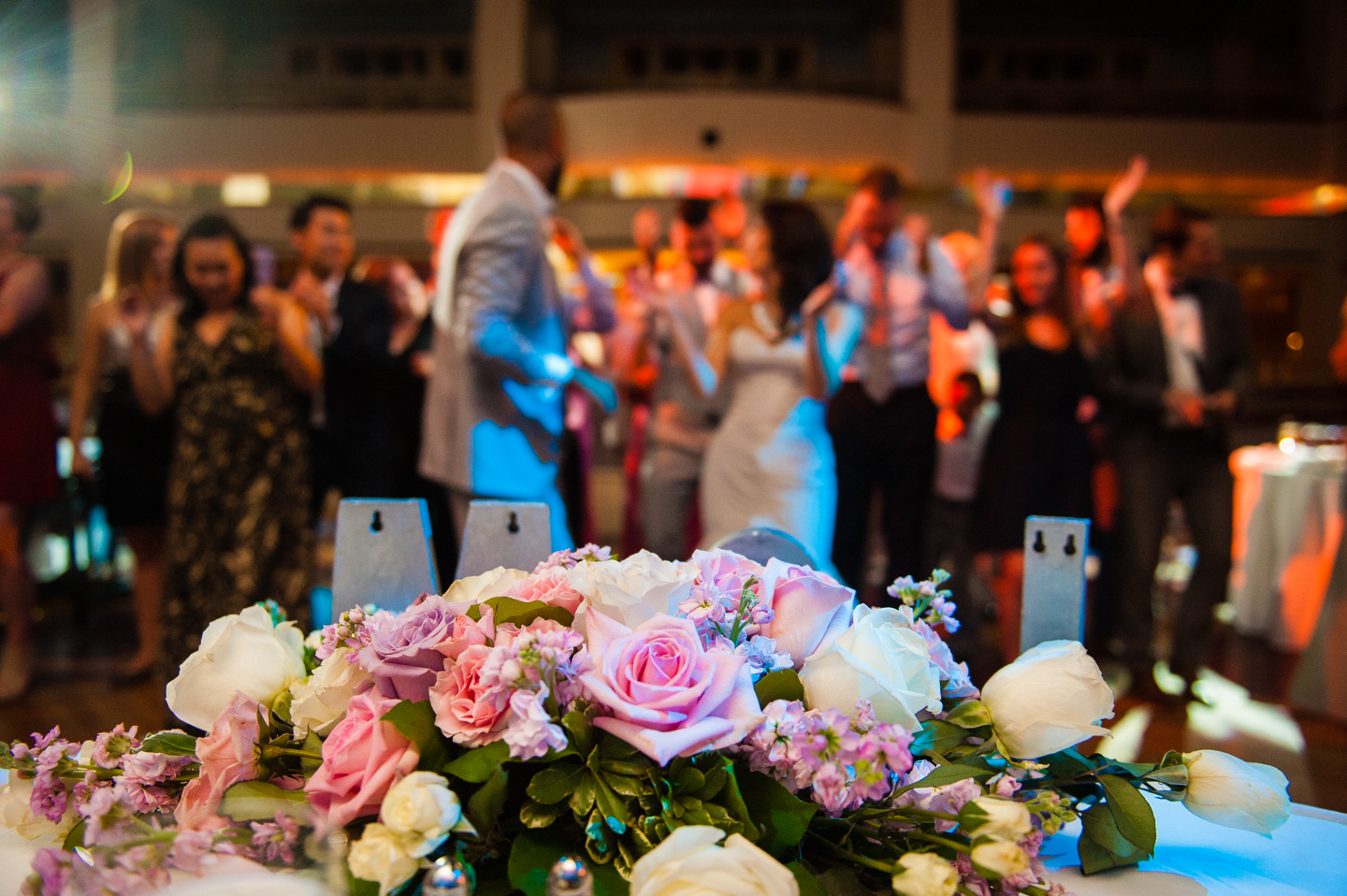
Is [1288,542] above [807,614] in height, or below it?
below

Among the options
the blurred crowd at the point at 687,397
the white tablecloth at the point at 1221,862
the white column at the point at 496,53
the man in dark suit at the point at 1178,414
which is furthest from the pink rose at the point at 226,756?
the white column at the point at 496,53

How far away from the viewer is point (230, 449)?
2.61m

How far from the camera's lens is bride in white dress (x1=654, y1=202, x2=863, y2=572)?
2.45 m

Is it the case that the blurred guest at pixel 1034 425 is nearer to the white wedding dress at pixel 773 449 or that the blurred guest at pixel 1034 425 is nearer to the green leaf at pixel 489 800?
the white wedding dress at pixel 773 449

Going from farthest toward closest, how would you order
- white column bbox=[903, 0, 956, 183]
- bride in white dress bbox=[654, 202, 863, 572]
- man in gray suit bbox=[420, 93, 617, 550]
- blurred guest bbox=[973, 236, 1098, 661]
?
white column bbox=[903, 0, 956, 183] → blurred guest bbox=[973, 236, 1098, 661] → bride in white dress bbox=[654, 202, 863, 572] → man in gray suit bbox=[420, 93, 617, 550]

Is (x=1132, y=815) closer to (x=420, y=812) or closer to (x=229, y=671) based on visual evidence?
(x=420, y=812)

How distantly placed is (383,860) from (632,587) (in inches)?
8.2

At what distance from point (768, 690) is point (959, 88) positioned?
11835mm

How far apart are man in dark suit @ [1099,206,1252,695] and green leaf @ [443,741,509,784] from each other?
10.2ft

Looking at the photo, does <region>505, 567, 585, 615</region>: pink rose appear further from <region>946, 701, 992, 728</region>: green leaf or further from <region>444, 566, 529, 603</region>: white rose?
<region>946, 701, 992, 728</region>: green leaf

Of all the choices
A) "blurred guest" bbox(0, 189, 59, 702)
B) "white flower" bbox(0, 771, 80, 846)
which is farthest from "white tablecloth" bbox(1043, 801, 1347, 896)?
"blurred guest" bbox(0, 189, 59, 702)

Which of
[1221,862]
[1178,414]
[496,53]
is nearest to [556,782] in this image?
[1221,862]

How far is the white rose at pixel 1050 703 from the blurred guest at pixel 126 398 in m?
3.16

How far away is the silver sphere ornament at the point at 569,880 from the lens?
0.47m
